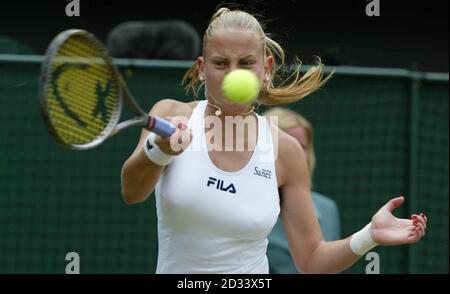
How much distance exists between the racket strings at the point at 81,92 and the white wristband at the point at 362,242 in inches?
39.0

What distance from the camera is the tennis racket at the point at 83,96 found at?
2.88m

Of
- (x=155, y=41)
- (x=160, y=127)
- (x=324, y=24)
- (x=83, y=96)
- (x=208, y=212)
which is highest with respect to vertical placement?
(x=324, y=24)

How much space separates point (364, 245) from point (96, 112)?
3.53 ft

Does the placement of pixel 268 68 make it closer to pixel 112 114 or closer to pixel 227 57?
pixel 227 57

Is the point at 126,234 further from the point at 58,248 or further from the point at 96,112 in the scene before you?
the point at 96,112

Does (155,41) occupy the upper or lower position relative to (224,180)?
upper

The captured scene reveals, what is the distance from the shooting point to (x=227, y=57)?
10.7ft

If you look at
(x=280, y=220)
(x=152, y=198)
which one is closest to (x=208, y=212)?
(x=280, y=220)

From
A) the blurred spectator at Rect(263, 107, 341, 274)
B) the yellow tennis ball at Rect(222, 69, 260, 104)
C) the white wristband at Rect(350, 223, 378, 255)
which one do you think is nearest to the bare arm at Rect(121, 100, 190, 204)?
the yellow tennis ball at Rect(222, 69, 260, 104)

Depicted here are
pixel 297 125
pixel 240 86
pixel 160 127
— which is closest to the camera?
pixel 160 127

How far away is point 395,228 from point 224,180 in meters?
0.63

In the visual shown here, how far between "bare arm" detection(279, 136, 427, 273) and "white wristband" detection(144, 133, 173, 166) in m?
0.58
